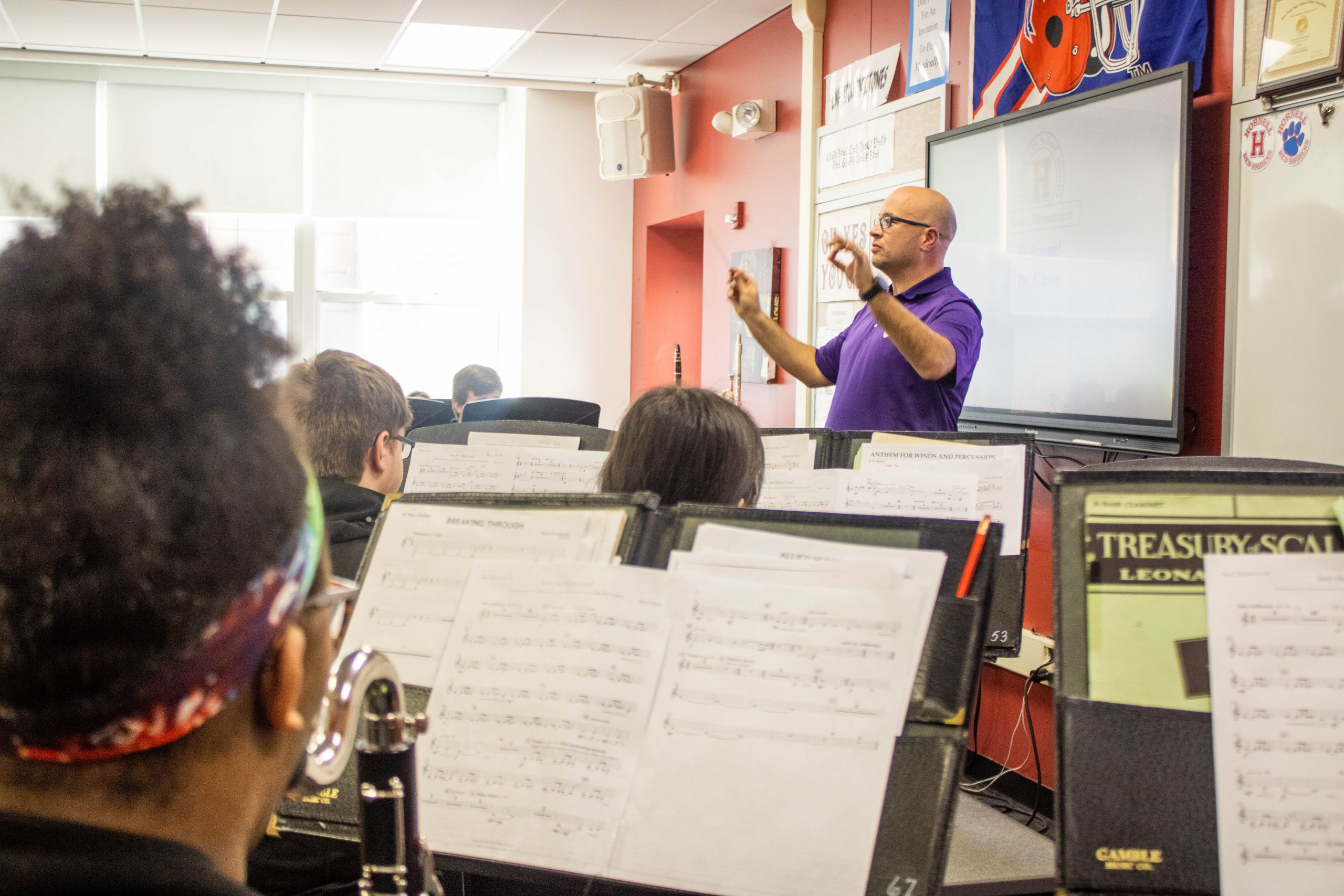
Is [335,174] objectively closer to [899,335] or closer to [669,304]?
[669,304]

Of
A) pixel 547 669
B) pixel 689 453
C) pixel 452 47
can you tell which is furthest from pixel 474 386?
pixel 547 669

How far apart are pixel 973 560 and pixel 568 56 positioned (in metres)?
5.06

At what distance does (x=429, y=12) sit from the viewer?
4.92 meters

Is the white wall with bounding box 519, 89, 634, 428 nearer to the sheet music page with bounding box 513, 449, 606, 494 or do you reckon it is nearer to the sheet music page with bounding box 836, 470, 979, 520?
the sheet music page with bounding box 513, 449, 606, 494

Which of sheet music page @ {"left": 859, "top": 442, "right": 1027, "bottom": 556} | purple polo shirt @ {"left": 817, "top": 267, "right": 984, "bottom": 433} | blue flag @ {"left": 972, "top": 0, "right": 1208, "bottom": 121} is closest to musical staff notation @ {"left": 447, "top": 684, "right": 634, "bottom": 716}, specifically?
sheet music page @ {"left": 859, "top": 442, "right": 1027, "bottom": 556}

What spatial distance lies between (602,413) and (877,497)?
4720 mm

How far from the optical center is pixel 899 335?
2.45 m

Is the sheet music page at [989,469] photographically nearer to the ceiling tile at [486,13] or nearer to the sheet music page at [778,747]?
the sheet music page at [778,747]

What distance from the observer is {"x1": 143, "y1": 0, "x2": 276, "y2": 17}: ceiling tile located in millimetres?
4777

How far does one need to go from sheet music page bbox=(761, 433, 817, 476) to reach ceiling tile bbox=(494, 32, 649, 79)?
3.49m

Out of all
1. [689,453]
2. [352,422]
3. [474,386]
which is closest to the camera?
[689,453]

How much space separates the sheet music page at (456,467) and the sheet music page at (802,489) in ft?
1.67

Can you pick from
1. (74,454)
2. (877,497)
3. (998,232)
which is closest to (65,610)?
(74,454)

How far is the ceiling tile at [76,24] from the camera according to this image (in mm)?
4867
